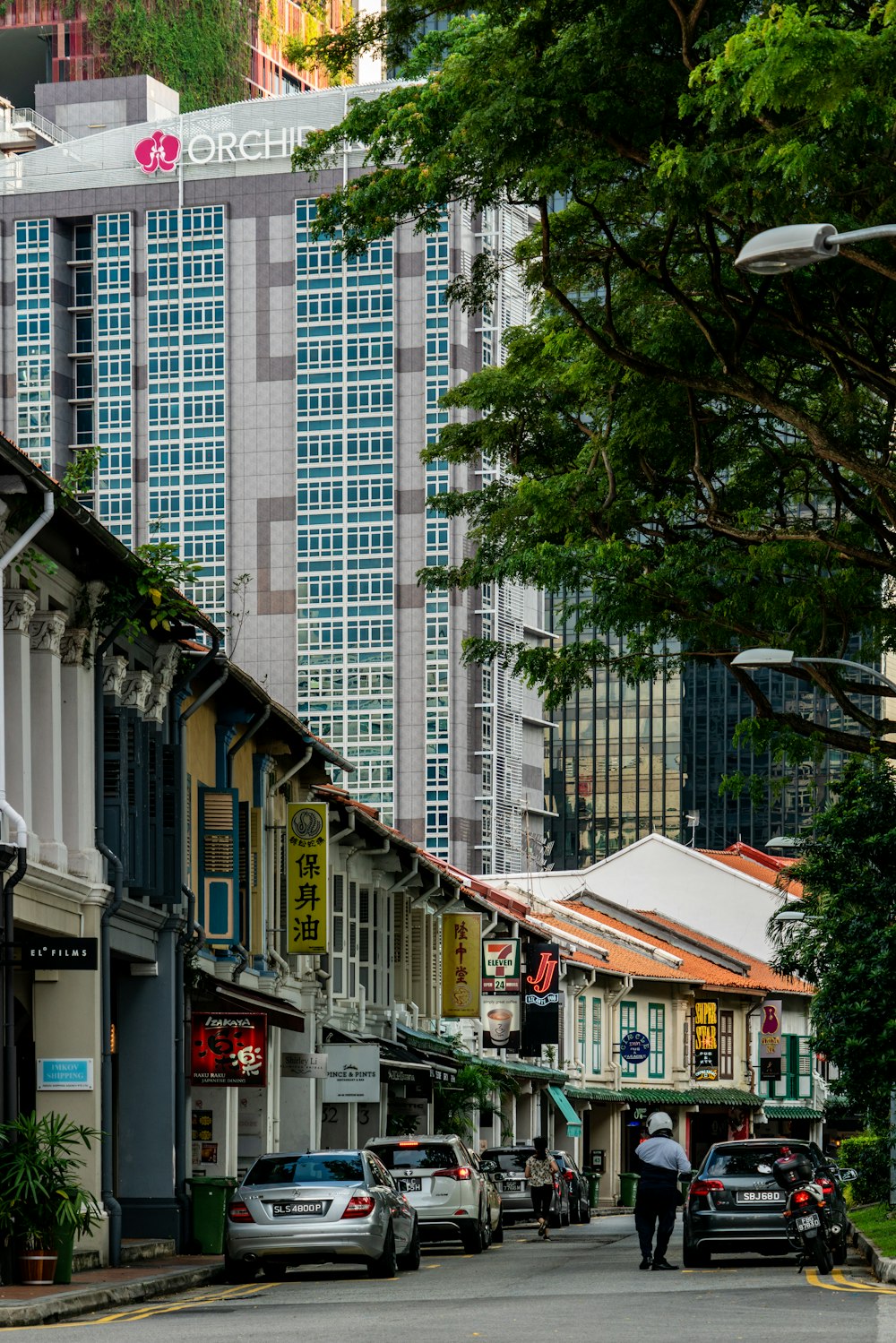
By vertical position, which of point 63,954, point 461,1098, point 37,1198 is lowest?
point 461,1098

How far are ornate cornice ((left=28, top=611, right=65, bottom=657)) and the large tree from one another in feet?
14.1

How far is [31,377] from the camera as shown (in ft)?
361

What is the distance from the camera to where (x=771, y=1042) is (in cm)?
6538

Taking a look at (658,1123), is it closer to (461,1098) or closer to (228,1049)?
(228,1049)

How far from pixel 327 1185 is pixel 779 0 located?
11706mm

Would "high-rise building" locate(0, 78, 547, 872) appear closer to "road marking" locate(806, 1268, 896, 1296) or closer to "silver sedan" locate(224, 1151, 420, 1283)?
"silver sedan" locate(224, 1151, 420, 1283)

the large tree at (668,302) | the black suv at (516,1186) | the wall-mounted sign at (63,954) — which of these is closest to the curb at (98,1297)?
the wall-mounted sign at (63,954)

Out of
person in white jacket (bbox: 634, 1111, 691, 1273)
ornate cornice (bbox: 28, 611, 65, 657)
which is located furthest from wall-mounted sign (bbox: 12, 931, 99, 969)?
person in white jacket (bbox: 634, 1111, 691, 1273)

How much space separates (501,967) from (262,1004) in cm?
2137

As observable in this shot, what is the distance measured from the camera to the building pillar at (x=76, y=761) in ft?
78.0

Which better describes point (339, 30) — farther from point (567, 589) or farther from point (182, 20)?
point (182, 20)

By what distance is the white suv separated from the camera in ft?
90.3

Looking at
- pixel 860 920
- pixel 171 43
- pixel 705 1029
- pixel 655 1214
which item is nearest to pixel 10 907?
pixel 655 1214

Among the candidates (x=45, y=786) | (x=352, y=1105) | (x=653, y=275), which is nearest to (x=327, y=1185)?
(x=45, y=786)
